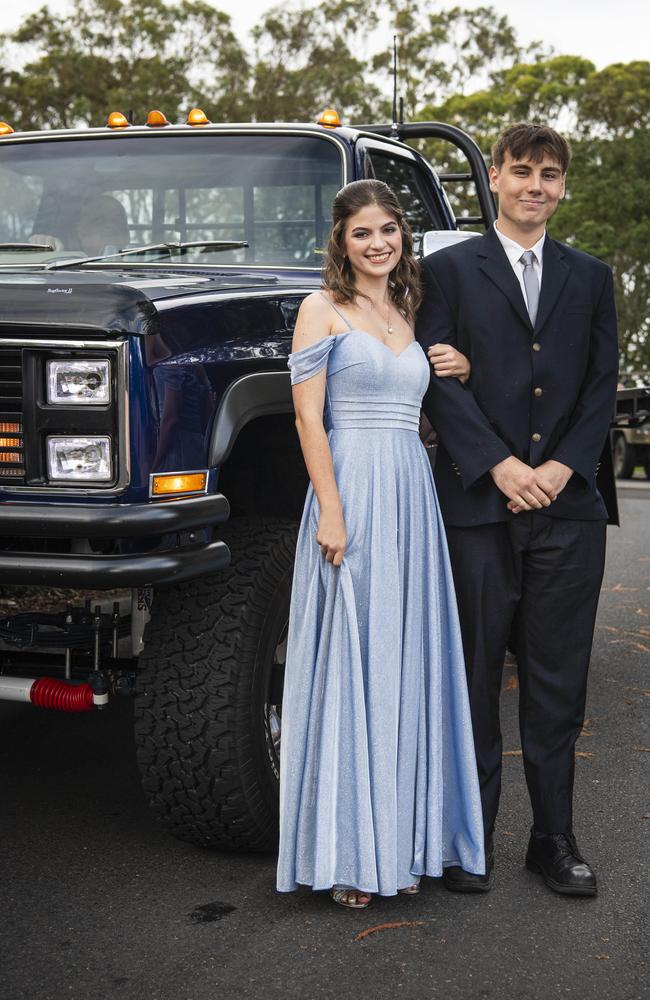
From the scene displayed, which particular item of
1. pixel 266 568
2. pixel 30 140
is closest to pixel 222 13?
pixel 30 140

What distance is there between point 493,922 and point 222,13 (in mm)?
27850

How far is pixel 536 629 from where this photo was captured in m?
3.56

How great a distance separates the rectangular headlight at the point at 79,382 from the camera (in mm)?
3137

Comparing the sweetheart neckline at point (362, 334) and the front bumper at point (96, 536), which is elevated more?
the sweetheart neckline at point (362, 334)

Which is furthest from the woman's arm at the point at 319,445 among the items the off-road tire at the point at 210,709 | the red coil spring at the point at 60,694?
the red coil spring at the point at 60,694

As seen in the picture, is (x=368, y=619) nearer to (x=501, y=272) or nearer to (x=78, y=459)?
(x=78, y=459)

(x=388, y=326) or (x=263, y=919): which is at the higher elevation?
(x=388, y=326)

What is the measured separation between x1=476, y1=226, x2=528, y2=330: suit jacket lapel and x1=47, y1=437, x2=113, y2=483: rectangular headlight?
1.17m

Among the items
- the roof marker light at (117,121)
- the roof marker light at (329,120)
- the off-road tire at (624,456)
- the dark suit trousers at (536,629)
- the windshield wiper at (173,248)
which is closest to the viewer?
the dark suit trousers at (536,629)

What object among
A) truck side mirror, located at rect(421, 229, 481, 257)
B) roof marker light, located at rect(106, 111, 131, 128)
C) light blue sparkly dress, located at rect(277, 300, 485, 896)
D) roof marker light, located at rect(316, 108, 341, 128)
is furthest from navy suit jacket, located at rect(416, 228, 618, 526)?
roof marker light, located at rect(106, 111, 131, 128)

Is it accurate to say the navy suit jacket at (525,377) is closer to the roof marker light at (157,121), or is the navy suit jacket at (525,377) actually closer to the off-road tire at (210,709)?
the off-road tire at (210,709)

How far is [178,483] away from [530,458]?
97 centimetres

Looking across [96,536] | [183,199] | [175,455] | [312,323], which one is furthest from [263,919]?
[183,199]

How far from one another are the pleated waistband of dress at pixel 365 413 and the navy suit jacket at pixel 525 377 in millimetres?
167
